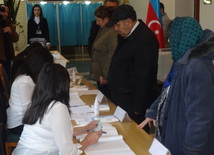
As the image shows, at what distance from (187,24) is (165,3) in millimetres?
4877

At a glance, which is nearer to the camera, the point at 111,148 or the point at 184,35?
the point at 184,35

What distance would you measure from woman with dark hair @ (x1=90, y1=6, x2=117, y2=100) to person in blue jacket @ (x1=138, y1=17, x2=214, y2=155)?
1520 millimetres

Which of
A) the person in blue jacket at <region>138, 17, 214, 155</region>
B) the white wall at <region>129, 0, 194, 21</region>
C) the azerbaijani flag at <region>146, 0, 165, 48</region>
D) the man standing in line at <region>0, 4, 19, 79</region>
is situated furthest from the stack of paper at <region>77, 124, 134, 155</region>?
the white wall at <region>129, 0, 194, 21</region>

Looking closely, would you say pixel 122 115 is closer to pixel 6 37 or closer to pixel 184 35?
pixel 184 35

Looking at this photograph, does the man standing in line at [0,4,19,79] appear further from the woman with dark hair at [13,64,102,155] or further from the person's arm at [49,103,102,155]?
the person's arm at [49,103,102,155]

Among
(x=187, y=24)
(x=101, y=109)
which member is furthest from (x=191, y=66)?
(x=101, y=109)

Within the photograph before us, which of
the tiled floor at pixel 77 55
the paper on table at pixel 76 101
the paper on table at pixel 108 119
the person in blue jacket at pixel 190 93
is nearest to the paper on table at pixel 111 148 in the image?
the person in blue jacket at pixel 190 93

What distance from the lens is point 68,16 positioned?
33.6 ft

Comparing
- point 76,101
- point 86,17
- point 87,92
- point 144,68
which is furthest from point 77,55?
point 144,68

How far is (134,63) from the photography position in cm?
232

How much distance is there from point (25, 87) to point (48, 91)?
758mm

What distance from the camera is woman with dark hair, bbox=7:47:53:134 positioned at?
7.48 ft

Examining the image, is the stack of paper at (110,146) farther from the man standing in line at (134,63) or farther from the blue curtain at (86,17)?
the blue curtain at (86,17)

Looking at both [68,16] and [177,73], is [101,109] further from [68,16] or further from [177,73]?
[68,16]
